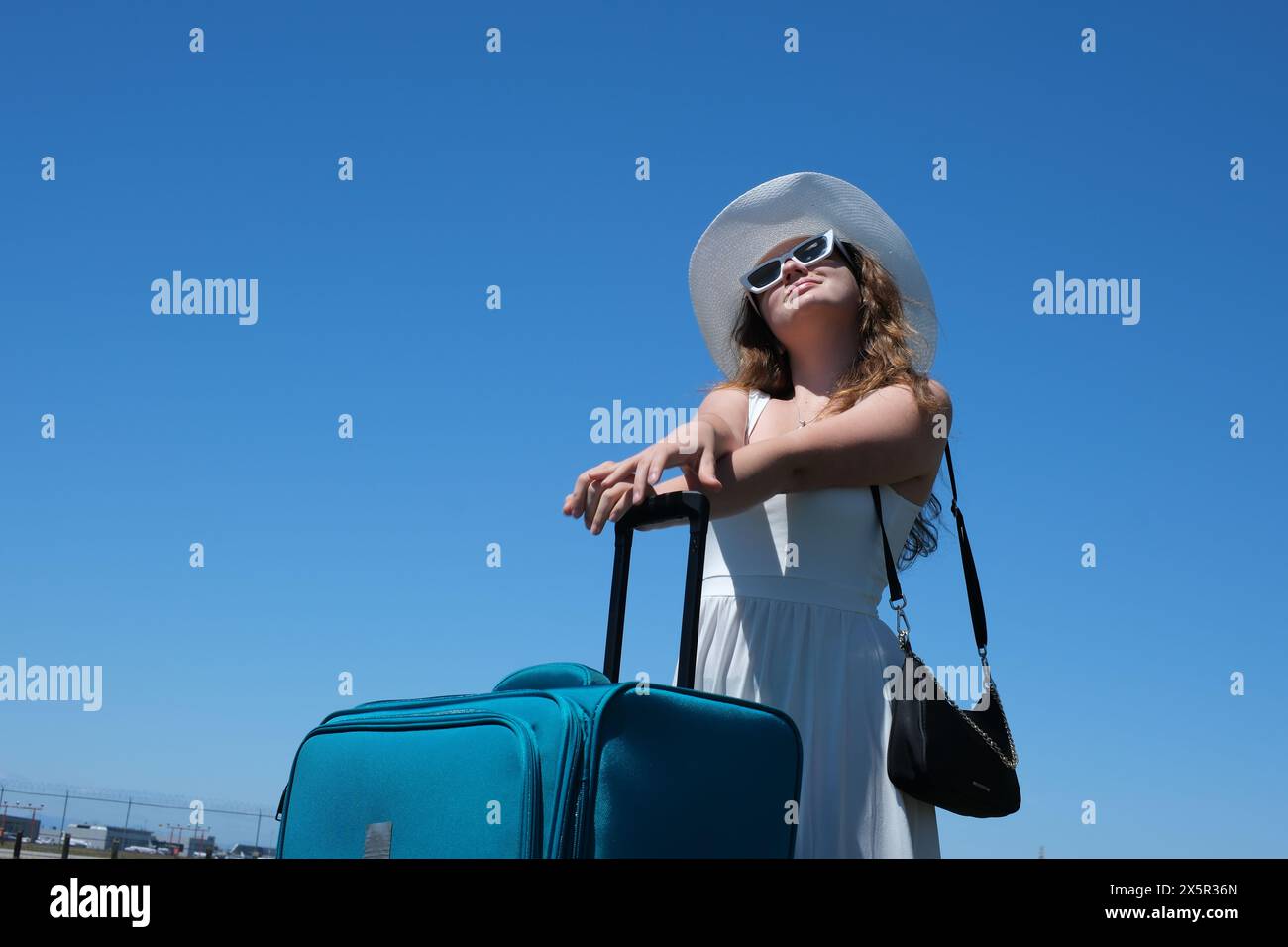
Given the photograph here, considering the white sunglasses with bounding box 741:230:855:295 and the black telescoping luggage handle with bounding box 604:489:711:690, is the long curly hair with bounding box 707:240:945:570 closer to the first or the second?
the white sunglasses with bounding box 741:230:855:295

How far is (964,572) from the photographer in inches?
96.7

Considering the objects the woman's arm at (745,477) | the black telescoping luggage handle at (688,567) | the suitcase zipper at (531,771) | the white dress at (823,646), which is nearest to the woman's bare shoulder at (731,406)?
the white dress at (823,646)

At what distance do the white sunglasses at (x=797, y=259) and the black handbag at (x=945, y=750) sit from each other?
0.84m

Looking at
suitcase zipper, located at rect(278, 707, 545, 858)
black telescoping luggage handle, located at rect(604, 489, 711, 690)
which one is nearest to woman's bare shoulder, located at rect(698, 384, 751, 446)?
black telescoping luggage handle, located at rect(604, 489, 711, 690)

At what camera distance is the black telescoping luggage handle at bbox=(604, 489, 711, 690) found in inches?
76.5

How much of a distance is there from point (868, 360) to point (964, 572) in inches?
19.8

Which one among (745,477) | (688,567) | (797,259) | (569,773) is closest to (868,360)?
(797,259)

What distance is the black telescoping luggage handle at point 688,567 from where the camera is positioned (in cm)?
194

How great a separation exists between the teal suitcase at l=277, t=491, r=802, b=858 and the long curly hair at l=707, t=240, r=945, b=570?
0.66m

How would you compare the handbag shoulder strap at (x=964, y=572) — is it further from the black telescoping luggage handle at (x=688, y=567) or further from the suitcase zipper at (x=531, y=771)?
the suitcase zipper at (x=531, y=771)

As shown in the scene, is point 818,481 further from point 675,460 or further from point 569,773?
point 569,773
